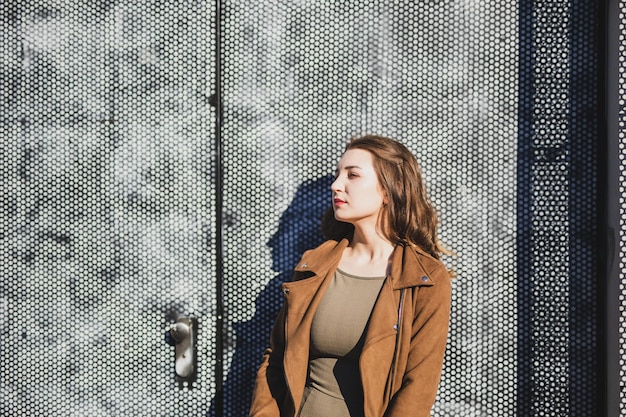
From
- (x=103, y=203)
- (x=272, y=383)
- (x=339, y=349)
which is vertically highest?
(x=103, y=203)

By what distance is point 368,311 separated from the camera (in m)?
1.57

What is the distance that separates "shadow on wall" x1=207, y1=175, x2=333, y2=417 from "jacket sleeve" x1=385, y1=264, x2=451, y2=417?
68 centimetres

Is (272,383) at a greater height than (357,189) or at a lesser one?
lesser

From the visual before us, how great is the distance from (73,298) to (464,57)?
6.85ft

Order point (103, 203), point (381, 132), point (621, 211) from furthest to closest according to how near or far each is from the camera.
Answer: point (103, 203) < point (381, 132) < point (621, 211)

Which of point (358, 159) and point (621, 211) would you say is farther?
point (621, 211)

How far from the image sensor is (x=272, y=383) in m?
1.72

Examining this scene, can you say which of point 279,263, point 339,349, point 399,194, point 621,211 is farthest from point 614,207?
point 279,263

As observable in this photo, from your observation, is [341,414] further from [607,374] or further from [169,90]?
[169,90]

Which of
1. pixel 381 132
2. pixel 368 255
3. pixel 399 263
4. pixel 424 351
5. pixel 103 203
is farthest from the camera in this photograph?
pixel 103 203

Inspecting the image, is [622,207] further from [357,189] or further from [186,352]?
[186,352]

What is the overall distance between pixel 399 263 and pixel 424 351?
29cm

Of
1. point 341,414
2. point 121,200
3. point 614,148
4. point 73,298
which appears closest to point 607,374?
point 614,148

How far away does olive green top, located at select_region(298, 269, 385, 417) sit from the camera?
1554 mm
